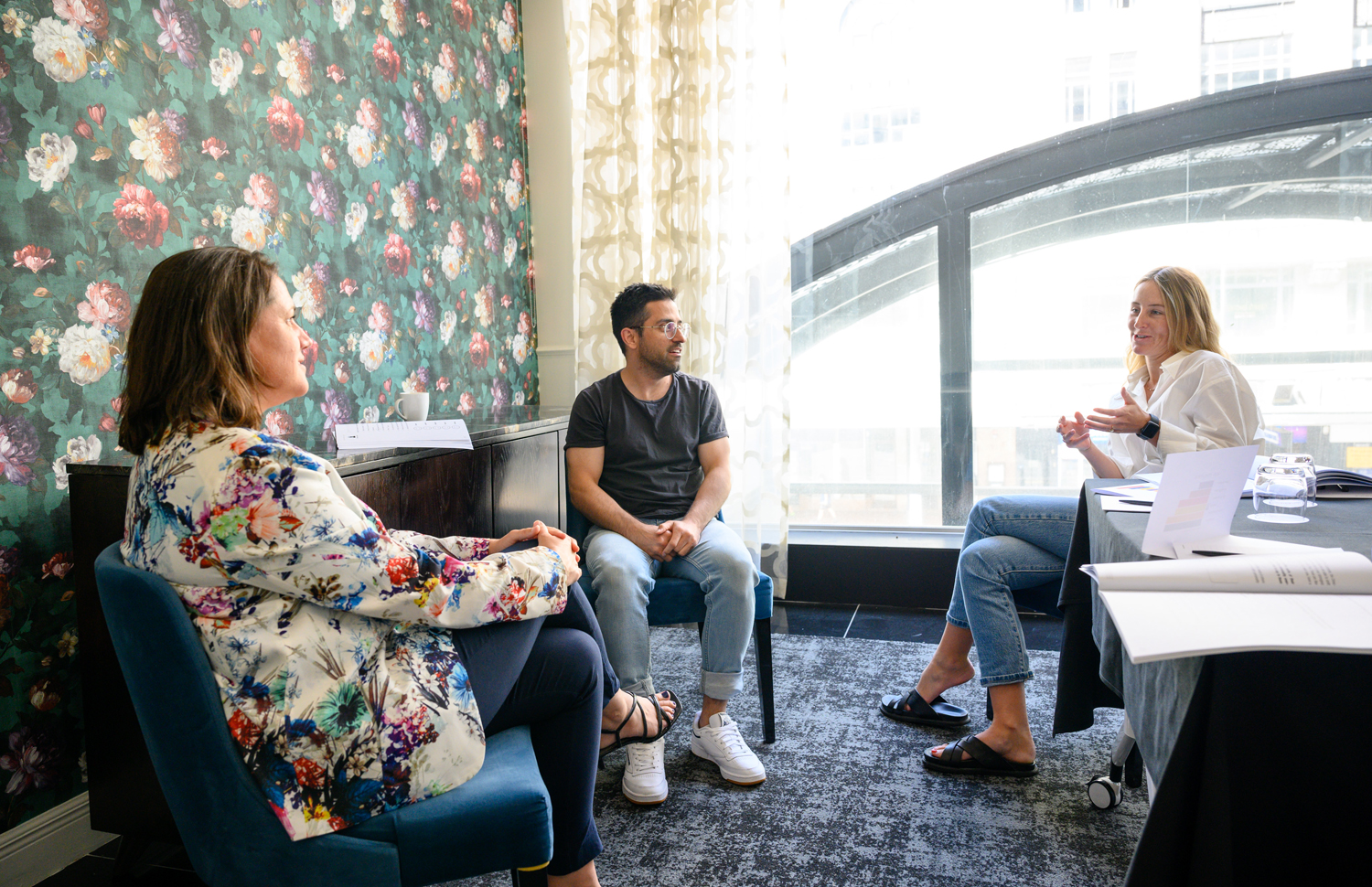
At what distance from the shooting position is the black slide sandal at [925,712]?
200cm

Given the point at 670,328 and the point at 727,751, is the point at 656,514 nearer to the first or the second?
the point at 670,328

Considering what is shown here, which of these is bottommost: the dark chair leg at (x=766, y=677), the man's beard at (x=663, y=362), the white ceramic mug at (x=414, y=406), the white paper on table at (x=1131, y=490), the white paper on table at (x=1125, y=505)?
the dark chair leg at (x=766, y=677)

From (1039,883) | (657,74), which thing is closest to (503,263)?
(657,74)

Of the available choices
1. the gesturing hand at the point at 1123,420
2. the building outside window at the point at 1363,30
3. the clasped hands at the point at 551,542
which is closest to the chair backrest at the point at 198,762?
the clasped hands at the point at 551,542

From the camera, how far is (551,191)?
10.4ft

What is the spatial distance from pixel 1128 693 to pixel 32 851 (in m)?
1.83

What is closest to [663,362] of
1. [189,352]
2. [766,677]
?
[766,677]

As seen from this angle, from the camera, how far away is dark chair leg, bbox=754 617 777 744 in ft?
6.39

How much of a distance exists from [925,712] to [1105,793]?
507 millimetres

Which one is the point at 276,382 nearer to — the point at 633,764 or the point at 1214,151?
the point at 633,764

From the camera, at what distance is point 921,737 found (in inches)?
76.9

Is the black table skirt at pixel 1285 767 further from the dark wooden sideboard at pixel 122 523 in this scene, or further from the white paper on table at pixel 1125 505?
the dark wooden sideboard at pixel 122 523

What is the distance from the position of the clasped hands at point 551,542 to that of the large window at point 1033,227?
6.50ft

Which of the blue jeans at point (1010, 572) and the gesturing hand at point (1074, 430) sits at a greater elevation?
the gesturing hand at point (1074, 430)
